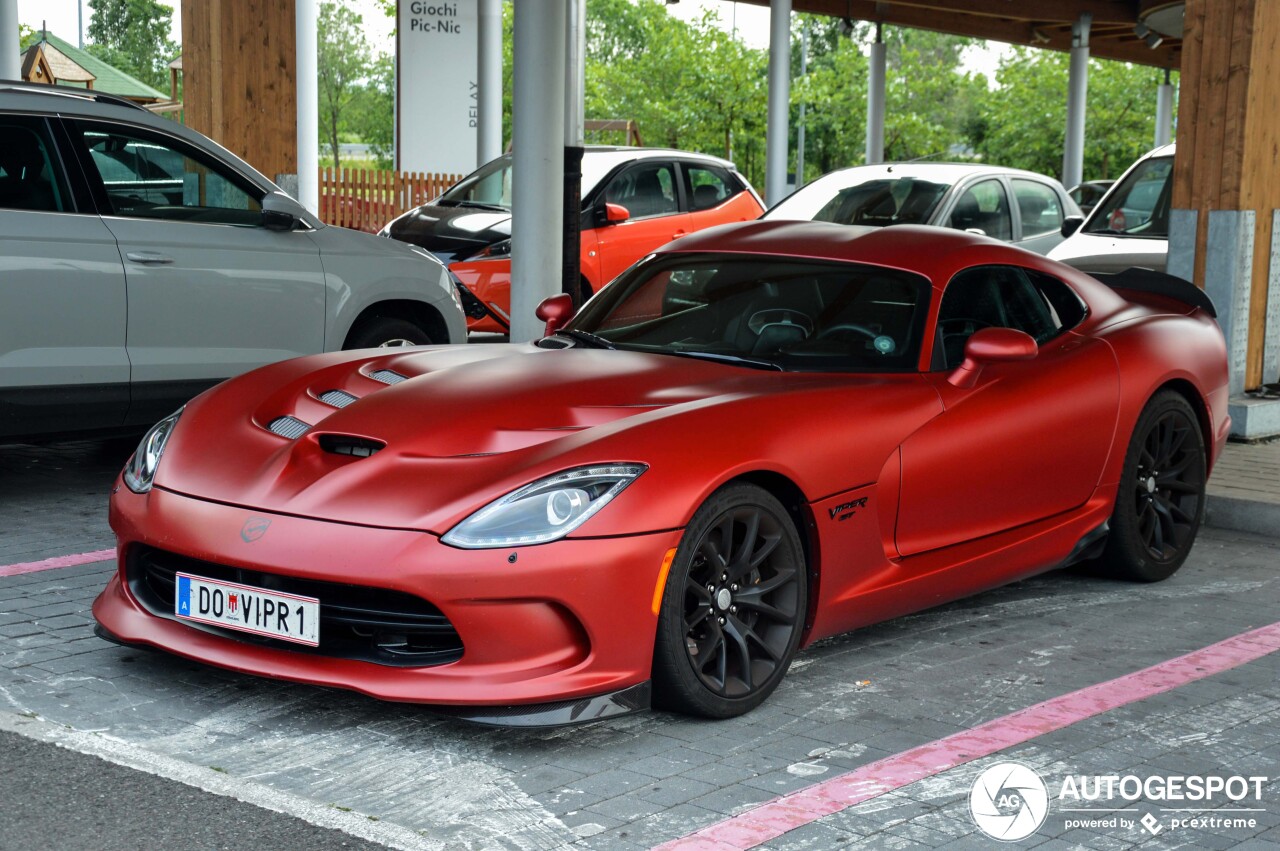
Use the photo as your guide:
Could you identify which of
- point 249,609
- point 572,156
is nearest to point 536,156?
point 572,156

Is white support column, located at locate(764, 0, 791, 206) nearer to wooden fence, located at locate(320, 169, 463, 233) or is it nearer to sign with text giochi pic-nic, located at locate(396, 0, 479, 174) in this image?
wooden fence, located at locate(320, 169, 463, 233)

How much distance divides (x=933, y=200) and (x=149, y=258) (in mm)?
6672

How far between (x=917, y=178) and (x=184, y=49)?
220 inches

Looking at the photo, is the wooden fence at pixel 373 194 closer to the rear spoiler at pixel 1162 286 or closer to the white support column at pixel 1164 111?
the rear spoiler at pixel 1162 286

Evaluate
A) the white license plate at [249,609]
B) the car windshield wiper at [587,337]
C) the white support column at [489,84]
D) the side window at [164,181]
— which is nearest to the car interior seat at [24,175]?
the side window at [164,181]

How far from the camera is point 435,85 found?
24.2m

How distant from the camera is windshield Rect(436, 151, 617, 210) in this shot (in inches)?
524

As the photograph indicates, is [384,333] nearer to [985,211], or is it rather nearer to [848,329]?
[848,329]

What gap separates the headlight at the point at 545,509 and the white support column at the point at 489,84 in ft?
58.0

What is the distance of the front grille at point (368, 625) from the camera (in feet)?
12.9

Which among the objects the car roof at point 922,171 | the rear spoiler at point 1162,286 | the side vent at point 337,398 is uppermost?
the car roof at point 922,171

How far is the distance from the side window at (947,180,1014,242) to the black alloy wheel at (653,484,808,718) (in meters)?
7.89

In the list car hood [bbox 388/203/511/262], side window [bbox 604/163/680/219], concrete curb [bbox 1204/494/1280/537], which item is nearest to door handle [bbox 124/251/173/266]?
concrete curb [bbox 1204/494/1280/537]

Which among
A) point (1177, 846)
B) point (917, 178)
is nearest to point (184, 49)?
point (917, 178)
